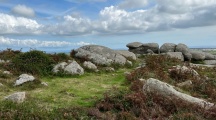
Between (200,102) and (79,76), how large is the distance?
1038 cm

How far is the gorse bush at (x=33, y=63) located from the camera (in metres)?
20.5

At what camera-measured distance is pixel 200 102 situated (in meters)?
12.0

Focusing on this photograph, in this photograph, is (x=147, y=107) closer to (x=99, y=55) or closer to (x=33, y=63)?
(x=33, y=63)

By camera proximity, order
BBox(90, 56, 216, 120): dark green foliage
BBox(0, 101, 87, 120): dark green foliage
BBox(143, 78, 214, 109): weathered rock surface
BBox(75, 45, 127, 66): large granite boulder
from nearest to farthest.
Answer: BBox(0, 101, 87, 120): dark green foliage
BBox(90, 56, 216, 120): dark green foliage
BBox(143, 78, 214, 109): weathered rock surface
BBox(75, 45, 127, 66): large granite boulder

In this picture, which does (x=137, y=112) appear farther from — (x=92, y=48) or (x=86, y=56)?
(x=92, y=48)

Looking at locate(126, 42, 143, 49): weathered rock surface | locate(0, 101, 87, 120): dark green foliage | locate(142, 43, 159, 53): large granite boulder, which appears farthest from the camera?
locate(126, 42, 143, 49): weathered rock surface

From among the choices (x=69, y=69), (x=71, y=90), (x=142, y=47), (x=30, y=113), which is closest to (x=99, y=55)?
(x=69, y=69)

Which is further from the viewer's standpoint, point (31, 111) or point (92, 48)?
point (92, 48)

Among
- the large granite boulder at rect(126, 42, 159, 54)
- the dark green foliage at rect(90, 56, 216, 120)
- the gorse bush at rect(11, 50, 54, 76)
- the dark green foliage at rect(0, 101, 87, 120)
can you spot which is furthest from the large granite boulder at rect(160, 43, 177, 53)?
the dark green foliage at rect(0, 101, 87, 120)

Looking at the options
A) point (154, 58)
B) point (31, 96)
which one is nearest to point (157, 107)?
point (31, 96)

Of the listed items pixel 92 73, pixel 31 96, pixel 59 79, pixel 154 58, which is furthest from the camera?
pixel 154 58

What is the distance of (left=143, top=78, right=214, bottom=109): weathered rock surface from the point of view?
11853mm

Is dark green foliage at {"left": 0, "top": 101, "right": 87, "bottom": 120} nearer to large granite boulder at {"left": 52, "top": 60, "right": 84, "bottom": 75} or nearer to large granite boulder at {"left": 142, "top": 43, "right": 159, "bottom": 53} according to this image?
large granite boulder at {"left": 52, "top": 60, "right": 84, "bottom": 75}

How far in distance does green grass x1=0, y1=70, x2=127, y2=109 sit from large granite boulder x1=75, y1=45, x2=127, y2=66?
15.2 feet
